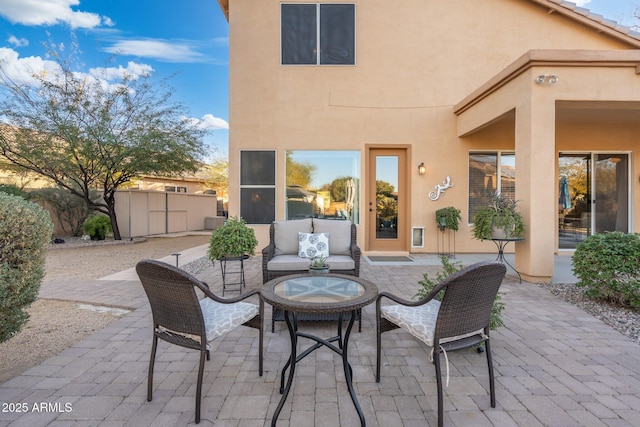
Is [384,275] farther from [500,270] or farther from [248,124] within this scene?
[248,124]

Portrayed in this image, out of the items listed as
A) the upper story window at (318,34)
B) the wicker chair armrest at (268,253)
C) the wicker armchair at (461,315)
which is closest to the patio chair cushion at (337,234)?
the wicker chair armrest at (268,253)

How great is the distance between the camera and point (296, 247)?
4203 millimetres

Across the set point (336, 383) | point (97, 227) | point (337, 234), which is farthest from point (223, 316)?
point (97, 227)

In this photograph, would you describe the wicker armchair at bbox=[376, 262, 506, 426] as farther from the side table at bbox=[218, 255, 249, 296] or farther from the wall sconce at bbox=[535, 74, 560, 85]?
the wall sconce at bbox=[535, 74, 560, 85]

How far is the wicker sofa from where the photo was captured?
3.59 m

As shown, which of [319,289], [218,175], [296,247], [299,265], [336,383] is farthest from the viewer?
[218,175]

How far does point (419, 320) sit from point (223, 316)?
52.5 inches

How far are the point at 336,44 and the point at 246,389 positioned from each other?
713cm

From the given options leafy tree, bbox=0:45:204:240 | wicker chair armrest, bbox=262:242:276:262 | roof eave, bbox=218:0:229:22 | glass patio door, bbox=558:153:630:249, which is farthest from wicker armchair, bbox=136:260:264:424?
glass patio door, bbox=558:153:630:249

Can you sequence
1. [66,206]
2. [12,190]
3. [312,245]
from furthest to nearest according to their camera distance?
[66,206] < [12,190] < [312,245]

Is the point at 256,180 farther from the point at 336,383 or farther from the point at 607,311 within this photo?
the point at 607,311

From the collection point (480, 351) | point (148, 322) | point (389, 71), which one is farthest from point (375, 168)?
point (148, 322)

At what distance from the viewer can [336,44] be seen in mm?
6867

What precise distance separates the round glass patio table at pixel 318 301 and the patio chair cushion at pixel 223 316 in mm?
207
